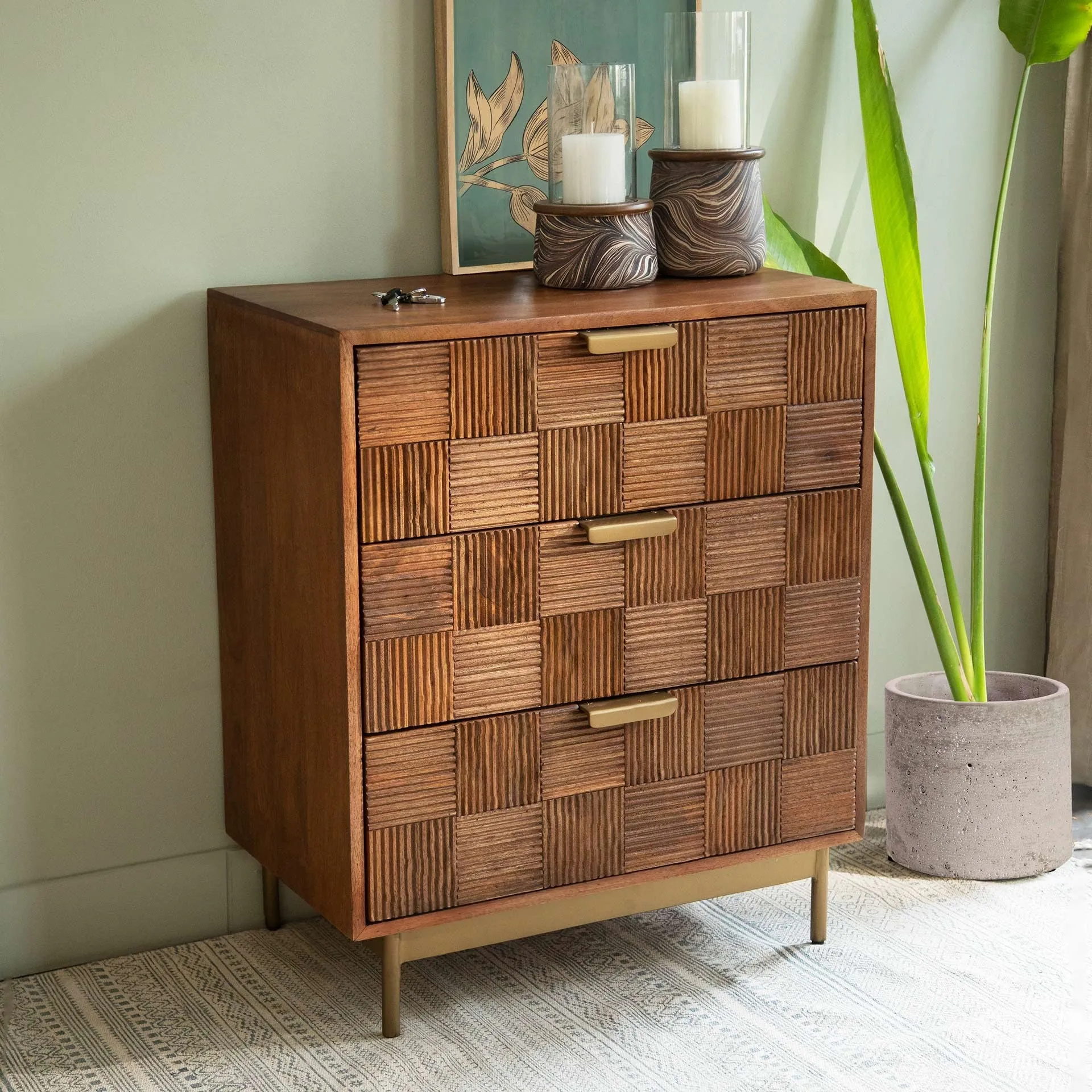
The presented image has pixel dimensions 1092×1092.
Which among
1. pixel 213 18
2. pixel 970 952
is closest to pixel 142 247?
pixel 213 18

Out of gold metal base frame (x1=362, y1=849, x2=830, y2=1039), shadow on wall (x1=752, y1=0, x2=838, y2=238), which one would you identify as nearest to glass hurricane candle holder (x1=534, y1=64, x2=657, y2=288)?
shadow on wall (x1=752, y1=0, x2=838, y2=238)

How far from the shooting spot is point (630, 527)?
1.74 m

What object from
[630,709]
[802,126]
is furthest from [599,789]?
[802,126]

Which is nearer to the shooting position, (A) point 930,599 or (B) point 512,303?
(B) point 512,303

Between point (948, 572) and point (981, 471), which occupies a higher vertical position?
point (981, 471)

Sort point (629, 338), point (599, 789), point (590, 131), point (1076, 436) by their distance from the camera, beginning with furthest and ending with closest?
1. point (1076, 436)
2. point (590, 131)
3. point (599, 789)
4. point (629, 338)

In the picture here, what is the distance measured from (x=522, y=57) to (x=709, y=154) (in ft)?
0.95

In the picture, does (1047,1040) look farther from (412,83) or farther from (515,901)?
(412,83)

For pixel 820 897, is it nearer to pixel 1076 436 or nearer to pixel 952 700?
pixel 952 700

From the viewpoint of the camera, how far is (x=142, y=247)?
6.16 ft

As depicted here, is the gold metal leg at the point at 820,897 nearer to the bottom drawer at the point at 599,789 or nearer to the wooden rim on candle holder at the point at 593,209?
the bottom drawer at the point at 599,789

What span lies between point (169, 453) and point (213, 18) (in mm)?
535

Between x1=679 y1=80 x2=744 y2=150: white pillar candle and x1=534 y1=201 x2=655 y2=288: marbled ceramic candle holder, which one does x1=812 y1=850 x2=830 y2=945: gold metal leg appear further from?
x1=679 y1=80 x2=744 y2=150: white pillar candle

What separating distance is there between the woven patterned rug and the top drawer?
61cm
